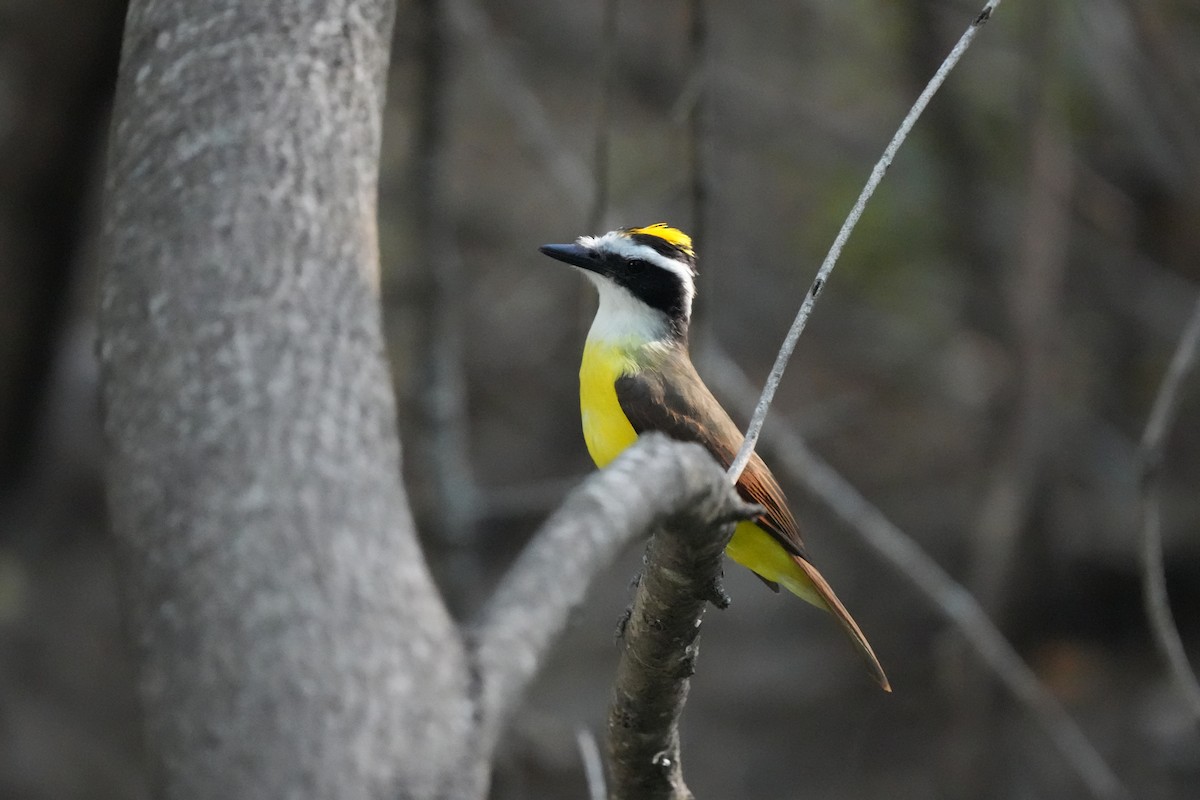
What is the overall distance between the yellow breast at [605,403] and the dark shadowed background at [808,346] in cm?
172

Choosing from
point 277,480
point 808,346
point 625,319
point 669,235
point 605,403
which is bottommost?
point 808,346

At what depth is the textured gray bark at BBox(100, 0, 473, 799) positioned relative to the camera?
1.60 meters

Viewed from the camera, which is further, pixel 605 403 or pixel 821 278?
pixel 605 403

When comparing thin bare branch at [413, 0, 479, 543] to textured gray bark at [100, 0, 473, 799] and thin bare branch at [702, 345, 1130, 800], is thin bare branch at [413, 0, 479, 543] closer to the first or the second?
thin bare branch at [702, 345, 1130, 800]

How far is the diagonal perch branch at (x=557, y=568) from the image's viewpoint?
5.69ft

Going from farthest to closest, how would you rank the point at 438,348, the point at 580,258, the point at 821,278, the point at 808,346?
1. the point at 808,346
2. the point at 438,348
3. the point at 580,258
4. the point at 821,278

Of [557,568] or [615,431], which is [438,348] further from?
[557,568]

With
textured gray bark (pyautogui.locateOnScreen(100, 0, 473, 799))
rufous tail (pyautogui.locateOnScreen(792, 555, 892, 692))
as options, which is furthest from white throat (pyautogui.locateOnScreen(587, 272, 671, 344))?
textured gray bark (pyautogui.locateOnScreen(100, 0, 473, 799))

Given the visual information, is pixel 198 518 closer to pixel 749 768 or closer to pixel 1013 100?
pixel 749 768

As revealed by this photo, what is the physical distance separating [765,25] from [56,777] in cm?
757

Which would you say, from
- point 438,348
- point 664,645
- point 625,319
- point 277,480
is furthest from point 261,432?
point 438,348

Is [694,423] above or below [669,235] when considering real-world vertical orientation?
below

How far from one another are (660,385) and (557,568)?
233 centimetres

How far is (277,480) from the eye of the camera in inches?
70.3
